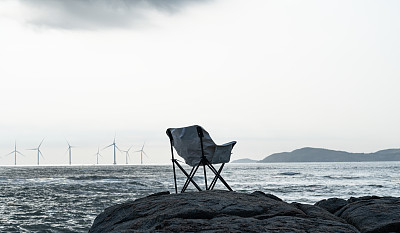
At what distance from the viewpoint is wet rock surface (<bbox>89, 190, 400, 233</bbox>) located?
5016mm

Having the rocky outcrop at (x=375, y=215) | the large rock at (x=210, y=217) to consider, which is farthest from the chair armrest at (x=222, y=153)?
the large rock at (x=210, y=217)

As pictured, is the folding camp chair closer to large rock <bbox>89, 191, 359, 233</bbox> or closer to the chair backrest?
the chair backrest

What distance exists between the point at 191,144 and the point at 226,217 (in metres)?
4.73

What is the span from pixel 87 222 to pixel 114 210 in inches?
399

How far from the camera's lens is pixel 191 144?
33.0ft

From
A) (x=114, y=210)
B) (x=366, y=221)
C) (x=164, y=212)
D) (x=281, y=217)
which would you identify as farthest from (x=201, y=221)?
(x=366, y=221)

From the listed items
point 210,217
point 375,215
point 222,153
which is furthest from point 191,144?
point 210,217

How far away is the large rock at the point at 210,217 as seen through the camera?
16.4ft

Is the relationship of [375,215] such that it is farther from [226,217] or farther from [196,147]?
[196,147]

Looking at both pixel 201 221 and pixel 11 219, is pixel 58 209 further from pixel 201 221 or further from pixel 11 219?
pixel 201 221

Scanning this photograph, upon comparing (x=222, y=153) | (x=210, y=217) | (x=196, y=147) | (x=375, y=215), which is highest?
(x=196, y=147)

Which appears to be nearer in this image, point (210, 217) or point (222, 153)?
point (210, 217)

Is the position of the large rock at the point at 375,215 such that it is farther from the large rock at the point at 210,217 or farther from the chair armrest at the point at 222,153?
the chair armrest at the point at 222,153

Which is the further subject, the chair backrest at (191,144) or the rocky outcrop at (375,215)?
the chair backrest at (191,144)
